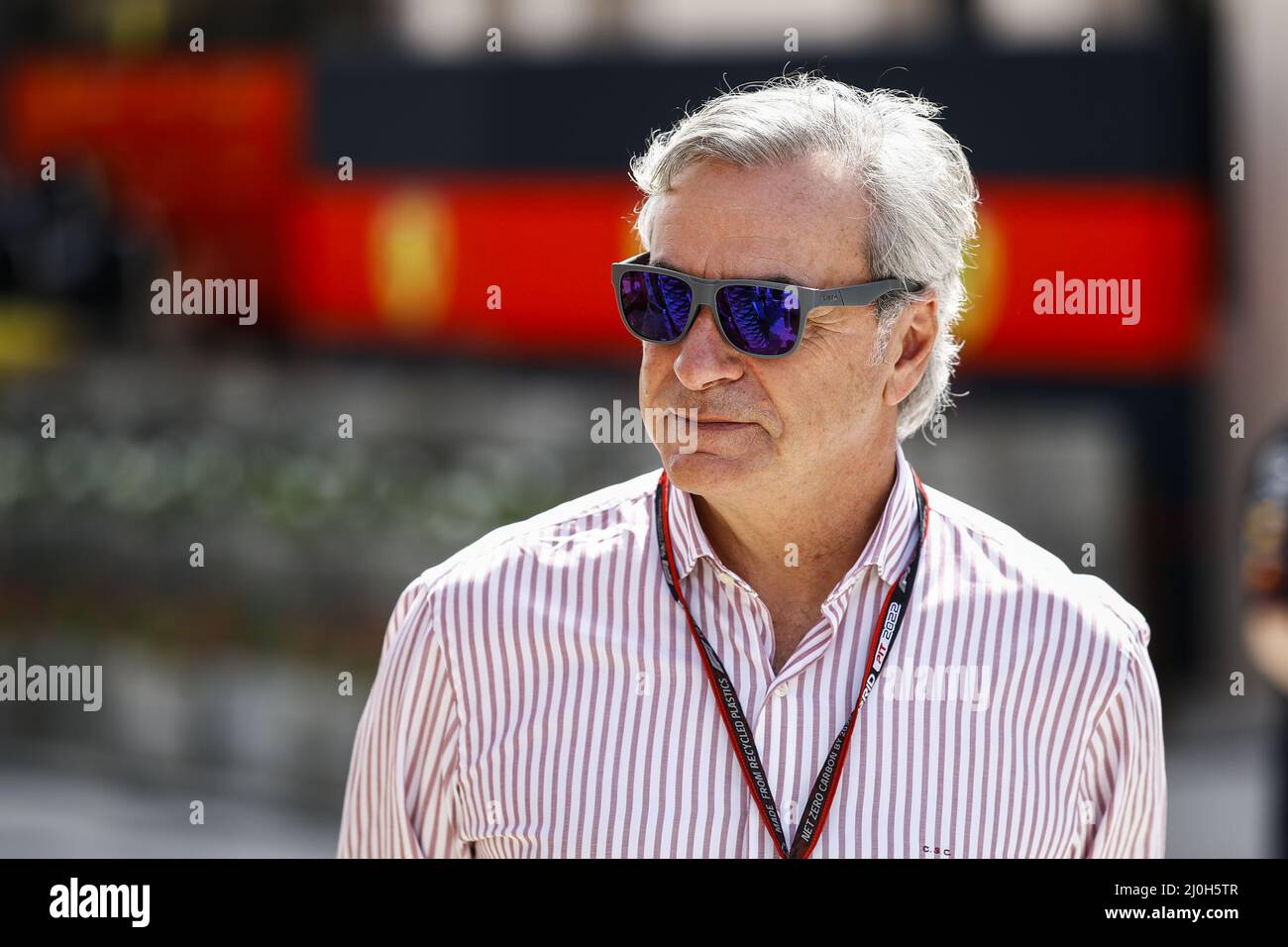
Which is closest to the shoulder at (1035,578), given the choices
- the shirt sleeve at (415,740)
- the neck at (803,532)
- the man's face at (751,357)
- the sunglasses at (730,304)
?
the neck at (803,532)

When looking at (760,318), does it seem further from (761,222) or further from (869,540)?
(869,540)

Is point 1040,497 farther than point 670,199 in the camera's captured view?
Yes

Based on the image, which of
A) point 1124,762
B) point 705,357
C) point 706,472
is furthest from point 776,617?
point 1124,762

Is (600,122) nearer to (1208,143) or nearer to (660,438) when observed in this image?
(1208,143)

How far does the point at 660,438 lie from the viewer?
2.04 metres

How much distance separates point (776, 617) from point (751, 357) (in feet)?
1.04

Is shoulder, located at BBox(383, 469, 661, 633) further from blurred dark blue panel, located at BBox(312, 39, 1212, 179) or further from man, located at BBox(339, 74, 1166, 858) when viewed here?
blurred dark blue panel, located at BBox(312, 39, 1212, 179)

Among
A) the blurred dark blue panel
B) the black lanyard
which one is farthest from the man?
the blurred dark blue panel

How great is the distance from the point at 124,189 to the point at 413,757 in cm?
890

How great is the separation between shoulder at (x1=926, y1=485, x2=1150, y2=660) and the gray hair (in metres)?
0.16

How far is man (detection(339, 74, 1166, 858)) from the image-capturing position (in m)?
2.00

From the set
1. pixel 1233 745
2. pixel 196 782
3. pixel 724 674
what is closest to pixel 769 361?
pixel 724 674

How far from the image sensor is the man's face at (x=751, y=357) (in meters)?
1.98

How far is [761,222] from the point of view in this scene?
6.51 feet
